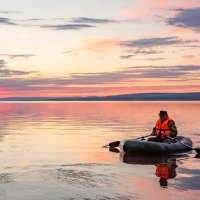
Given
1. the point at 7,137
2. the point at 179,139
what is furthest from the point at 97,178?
the point at 7,137

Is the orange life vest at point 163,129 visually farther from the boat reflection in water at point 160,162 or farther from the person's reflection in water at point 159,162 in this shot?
the person's reflection in water at point 159,162

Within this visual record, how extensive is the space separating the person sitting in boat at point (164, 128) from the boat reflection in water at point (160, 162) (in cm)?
144

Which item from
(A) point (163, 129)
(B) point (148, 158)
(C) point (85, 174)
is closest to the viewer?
(C) point (85, 174)

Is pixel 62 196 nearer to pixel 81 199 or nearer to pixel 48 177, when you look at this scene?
pixel 81 199

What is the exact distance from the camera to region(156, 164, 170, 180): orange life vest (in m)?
15.4

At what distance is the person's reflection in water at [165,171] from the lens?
46.7 feet

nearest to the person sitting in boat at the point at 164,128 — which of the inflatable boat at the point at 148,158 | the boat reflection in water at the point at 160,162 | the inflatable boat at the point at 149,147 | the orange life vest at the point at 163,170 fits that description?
the inflatable boat at the point at 149,147

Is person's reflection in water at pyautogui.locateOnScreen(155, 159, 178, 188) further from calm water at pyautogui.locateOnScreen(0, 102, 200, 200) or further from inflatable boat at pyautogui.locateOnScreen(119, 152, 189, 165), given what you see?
inflatable boat at pyautogui.locateOnScreen(119, 152, 189, 165)

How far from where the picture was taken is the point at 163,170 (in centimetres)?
1675

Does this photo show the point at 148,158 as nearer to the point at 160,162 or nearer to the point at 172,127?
the point at 160,162

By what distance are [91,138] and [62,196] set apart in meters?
17.3

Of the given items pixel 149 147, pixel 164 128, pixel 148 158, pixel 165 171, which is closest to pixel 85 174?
pixel 165 171

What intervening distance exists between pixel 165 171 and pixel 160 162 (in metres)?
2.49

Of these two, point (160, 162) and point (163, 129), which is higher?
point (163, 129)
